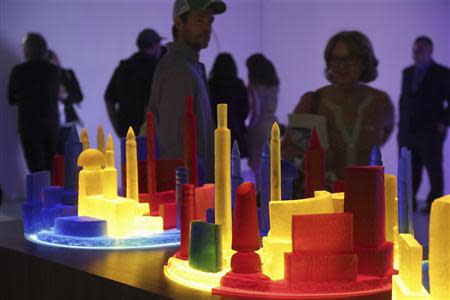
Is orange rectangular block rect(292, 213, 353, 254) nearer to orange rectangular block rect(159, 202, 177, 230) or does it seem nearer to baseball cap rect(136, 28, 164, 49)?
orange rectangular block rect(159, 202, 177, 230)

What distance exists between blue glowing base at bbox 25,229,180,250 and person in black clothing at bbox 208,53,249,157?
2.18 metres

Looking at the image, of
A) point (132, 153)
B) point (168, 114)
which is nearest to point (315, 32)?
point (168, 114)

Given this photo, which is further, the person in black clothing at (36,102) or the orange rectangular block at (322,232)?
the person in black clothing at (36,102)

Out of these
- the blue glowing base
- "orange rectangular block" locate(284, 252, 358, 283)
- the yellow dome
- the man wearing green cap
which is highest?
the man wearing green cap

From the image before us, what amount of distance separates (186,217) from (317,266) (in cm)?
39

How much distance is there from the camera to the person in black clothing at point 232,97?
4.25 meters

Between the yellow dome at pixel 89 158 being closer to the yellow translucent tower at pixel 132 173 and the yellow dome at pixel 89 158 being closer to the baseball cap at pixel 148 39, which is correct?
the yellow translucent tower at pixel 132 173

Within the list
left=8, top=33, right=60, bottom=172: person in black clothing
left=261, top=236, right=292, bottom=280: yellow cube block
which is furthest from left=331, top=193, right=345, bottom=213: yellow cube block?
left=8, top=33, right=60, bottom=172: person in black clothing

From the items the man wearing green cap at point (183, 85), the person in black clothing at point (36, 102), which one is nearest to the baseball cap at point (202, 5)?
the man wearing green cap at point (183, 85)

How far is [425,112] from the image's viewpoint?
411 cm

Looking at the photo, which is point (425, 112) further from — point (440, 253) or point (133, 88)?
point (440, 253)

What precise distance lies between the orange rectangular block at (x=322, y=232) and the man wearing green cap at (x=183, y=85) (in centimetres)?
164

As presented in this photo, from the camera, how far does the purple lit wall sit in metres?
4.24

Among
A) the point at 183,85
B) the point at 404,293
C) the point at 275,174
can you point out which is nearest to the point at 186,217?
the point at 275,174
